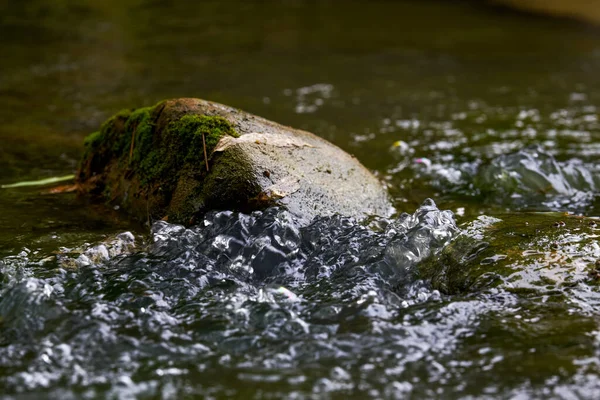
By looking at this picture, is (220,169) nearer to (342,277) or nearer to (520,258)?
(342,277)

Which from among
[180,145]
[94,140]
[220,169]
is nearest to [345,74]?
[94,140]

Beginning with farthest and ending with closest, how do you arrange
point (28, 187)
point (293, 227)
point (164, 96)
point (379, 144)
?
point (164, 96)
point (379, 144)
point (28, 187)
point (293, 227)

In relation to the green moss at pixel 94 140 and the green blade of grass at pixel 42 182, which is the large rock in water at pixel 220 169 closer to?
the green moss at pixel 94 140

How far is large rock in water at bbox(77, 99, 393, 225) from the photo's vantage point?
395cm

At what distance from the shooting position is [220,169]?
13.0 ft

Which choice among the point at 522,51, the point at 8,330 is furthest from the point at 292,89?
the point at 8,330

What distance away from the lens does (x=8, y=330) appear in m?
2.88

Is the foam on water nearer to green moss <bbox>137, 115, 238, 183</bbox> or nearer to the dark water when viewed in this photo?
the dark water

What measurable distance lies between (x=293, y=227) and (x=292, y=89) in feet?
16.0

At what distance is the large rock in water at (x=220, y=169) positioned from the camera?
3.95 meters

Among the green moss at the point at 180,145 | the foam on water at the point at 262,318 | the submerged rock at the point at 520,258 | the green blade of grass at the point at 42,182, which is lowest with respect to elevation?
the green blade of grass at the point at 42,182

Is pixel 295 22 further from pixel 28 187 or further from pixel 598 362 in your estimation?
pixel 598 362

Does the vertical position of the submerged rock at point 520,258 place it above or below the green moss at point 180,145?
below

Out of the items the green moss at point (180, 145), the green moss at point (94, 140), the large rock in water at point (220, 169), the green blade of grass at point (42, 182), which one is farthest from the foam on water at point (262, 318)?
the green blade of grass at point (42, 182)
